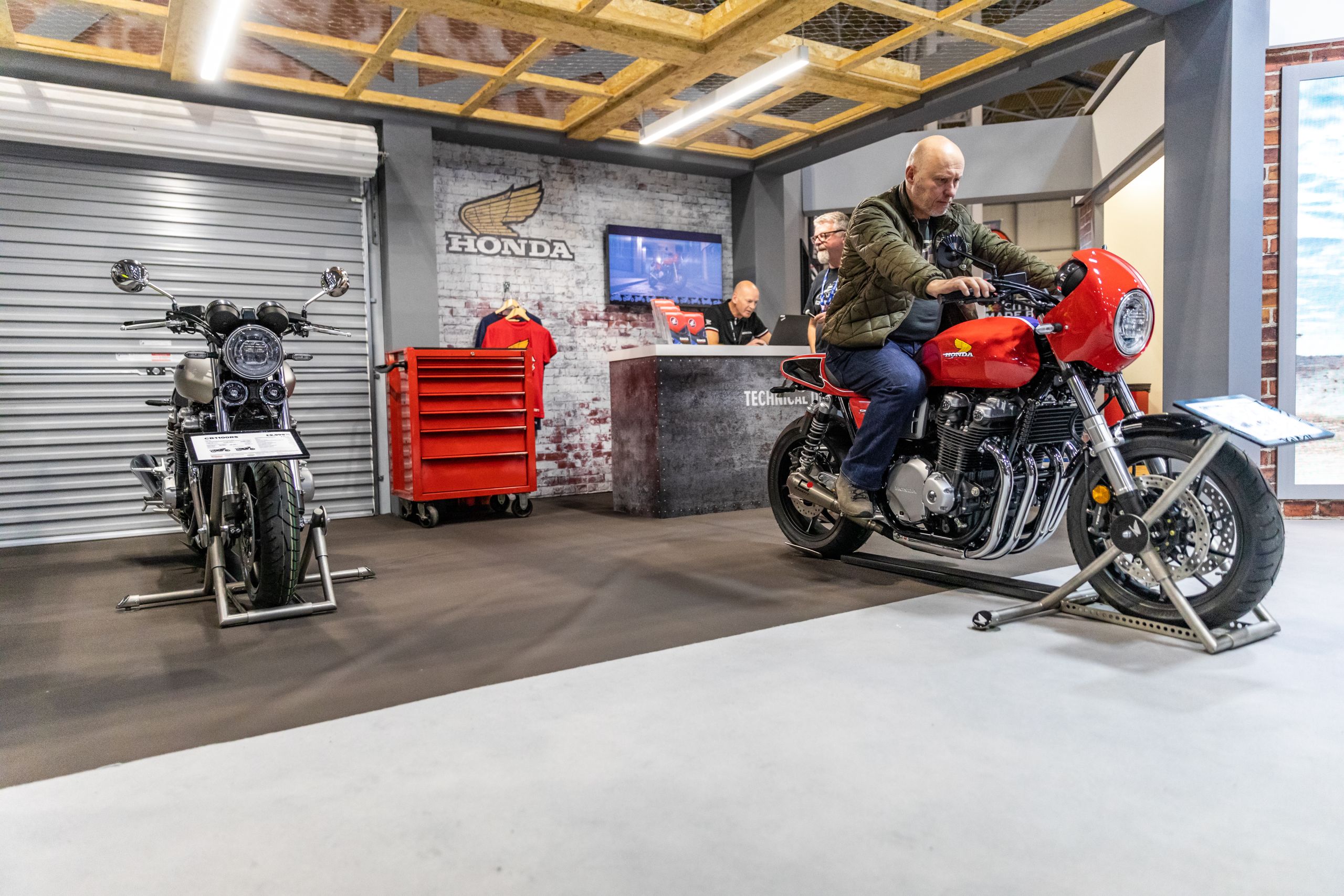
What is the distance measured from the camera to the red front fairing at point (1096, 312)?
2.46 meters

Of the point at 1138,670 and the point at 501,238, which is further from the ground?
the point at 501,238

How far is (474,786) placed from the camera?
163 cm

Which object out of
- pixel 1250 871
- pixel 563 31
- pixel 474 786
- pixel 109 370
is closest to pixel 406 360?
pixel 109 370

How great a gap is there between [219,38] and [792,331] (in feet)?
13.1

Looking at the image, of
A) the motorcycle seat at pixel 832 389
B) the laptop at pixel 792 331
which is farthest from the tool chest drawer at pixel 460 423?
the motorcycle seat at pixel 832 389

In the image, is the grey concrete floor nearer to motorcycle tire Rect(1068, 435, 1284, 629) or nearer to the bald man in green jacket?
motorcycle tire Rect(1068, 435, 1284, 629)

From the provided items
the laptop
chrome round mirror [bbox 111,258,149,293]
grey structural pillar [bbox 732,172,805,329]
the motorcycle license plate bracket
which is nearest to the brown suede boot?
the motorcycle license plate bracket

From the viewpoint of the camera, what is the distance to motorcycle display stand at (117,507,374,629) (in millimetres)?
2979

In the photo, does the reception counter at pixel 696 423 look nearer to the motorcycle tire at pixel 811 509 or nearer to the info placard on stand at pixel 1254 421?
the motorcycle tire at pixel 811 509

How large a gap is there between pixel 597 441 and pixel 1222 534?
19.6ft

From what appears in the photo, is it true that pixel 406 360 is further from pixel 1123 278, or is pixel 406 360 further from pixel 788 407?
pixel 1123 278

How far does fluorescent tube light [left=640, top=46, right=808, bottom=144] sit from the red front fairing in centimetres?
325

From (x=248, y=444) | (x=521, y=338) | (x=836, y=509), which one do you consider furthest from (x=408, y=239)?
(x=836, y=509)

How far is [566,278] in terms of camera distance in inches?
301
